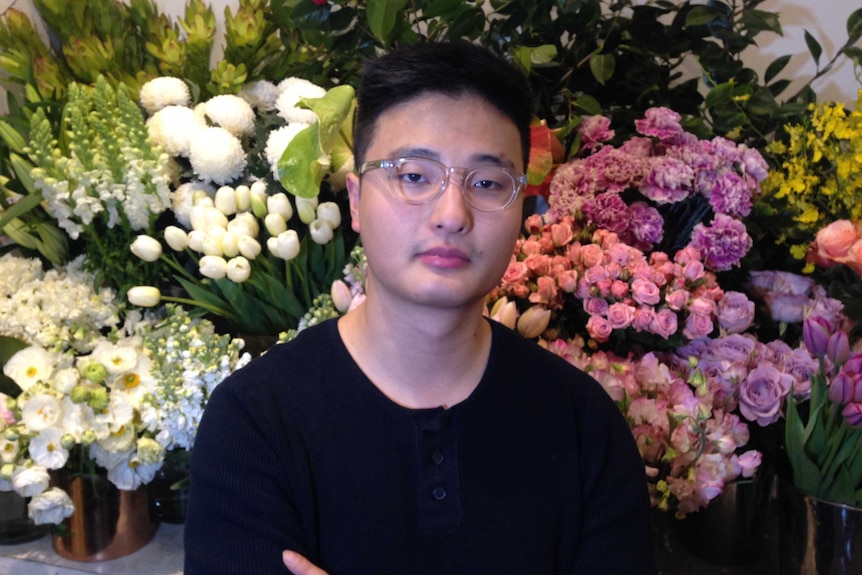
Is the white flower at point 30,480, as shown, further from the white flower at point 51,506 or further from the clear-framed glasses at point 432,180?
the clear-framed glasses at point 432,180

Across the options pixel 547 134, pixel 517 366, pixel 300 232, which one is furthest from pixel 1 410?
pixel 547 134

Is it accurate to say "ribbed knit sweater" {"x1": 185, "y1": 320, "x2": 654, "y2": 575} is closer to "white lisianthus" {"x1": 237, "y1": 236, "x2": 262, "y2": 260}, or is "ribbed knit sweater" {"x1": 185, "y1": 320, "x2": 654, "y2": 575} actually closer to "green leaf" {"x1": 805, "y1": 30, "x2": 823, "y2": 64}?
"white lisianthus" {"x1": 237, "y1": 236, "x2": 262, "y2": 260}

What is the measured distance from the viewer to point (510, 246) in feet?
2.73

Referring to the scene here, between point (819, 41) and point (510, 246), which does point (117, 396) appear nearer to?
point (510, 246)

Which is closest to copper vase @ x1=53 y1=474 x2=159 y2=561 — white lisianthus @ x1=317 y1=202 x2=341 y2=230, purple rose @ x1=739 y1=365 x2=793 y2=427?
white lisianthus @ x1=317 y1=202 x2=341 y2=230

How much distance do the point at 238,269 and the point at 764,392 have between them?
30.5 inches

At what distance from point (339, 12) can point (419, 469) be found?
0.78m

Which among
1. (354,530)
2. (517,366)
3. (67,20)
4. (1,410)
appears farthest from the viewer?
(67,20)

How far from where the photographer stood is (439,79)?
2.68ft

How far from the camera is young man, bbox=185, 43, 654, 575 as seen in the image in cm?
79

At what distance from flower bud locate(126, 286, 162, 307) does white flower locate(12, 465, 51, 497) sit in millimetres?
271

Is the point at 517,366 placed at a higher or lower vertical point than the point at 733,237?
lower

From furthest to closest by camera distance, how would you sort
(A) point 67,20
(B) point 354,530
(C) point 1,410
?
(A) point 67,20 < (C) point 1,410 < (B) point 354,530

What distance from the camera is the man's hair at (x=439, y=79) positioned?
32.3 inches
